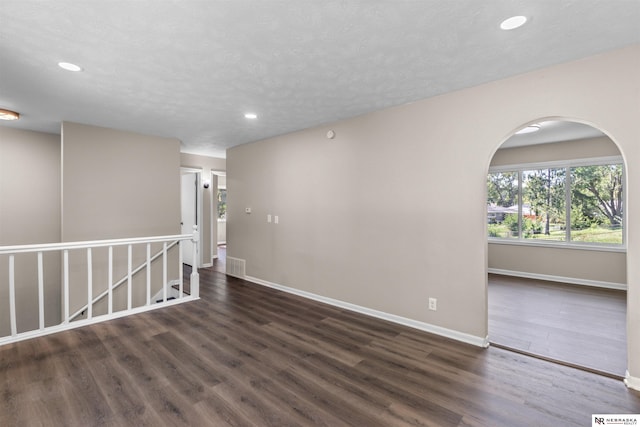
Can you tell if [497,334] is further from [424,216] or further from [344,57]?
[344,57]

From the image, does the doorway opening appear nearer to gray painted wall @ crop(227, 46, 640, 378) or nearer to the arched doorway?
gray painted wall @ crop(227, 46, 640, 378)

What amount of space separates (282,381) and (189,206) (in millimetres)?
5564

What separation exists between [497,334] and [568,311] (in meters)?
1.49

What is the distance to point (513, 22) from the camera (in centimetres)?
185

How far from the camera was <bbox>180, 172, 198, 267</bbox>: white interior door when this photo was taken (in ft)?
21.8

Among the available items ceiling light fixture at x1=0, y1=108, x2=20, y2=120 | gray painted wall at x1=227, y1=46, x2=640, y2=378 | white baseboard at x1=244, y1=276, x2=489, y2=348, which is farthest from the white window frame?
ceiling light fixture at x1=0, y1=108, x2=20, y2=120

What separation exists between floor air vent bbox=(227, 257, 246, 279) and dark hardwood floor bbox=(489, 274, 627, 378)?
4044 millimetres

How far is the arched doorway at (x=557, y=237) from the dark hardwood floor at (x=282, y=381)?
80 centimetres

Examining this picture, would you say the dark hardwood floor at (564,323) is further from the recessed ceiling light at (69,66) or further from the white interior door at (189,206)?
the white interior door at (189,206)

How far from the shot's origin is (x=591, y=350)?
2.70 metres

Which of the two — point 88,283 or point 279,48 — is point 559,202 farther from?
point 88,283

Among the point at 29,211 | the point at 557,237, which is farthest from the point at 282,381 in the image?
the point at 557,237

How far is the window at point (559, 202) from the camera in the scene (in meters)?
4.96

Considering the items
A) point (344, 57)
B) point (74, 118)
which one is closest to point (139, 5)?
point (344, 57)
